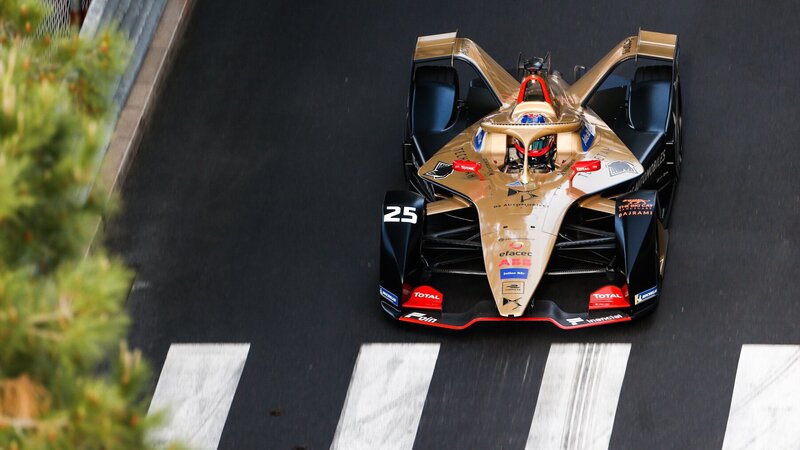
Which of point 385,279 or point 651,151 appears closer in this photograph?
point 385,279

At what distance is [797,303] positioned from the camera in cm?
1191

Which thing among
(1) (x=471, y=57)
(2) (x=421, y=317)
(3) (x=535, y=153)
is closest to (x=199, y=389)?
(2) (x=421, y=317)

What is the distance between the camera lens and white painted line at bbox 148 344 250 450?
1133cm

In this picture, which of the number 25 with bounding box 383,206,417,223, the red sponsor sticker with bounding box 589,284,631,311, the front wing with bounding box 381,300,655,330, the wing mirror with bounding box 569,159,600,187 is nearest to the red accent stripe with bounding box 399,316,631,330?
the front wing with bounding box 381,300,655,330

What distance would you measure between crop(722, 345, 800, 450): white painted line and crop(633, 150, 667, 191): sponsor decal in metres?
1.85

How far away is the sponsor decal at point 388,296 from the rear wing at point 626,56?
9.50 ft

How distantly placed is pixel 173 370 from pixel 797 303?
534 centimetres

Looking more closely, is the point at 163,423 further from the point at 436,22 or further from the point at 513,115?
the point at 436,22

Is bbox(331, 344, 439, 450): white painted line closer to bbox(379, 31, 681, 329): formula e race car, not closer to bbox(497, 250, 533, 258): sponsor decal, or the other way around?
bbox(379, 31, 681, 329): formula e race car

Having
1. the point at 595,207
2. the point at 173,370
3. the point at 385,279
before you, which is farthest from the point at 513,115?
the point at 173,370

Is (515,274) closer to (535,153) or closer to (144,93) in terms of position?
(535,153)

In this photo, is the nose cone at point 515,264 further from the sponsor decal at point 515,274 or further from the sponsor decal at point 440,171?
the sponsor decal at point 440,171

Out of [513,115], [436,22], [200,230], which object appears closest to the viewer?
[513,115]

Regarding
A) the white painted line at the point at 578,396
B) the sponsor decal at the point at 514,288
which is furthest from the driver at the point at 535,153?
the white painted line at the point at 578,396
